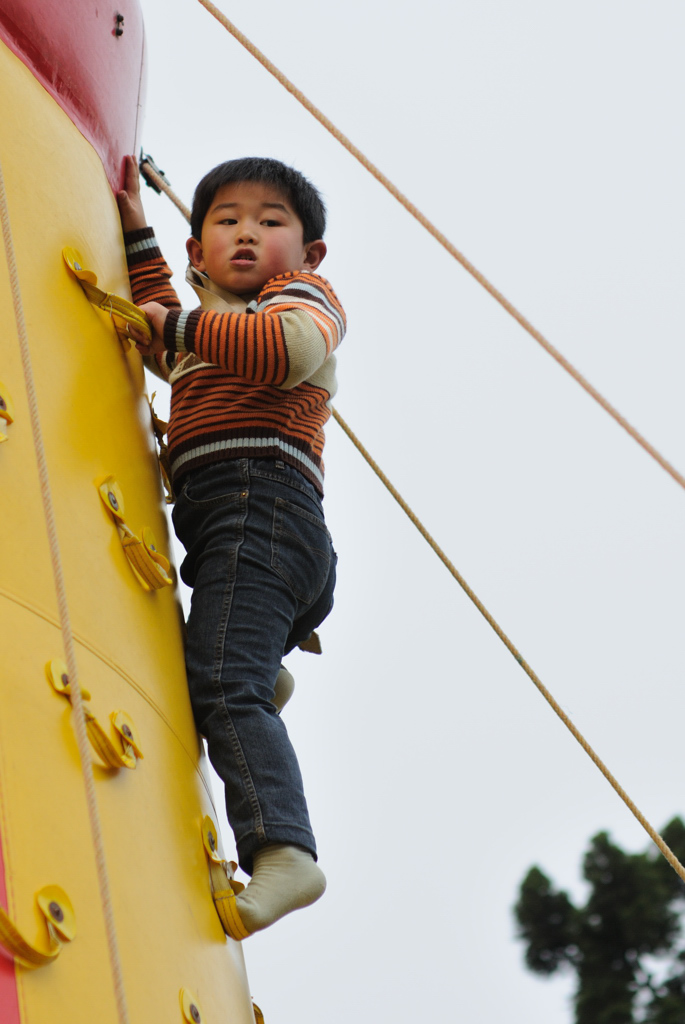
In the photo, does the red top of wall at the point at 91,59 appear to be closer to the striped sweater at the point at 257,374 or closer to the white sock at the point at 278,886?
the striped sweater at the point at 257,374

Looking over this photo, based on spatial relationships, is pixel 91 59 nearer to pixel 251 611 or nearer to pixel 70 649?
pixel 251 611

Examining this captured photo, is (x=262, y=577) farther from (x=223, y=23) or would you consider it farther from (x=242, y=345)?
(x=223, y=23)

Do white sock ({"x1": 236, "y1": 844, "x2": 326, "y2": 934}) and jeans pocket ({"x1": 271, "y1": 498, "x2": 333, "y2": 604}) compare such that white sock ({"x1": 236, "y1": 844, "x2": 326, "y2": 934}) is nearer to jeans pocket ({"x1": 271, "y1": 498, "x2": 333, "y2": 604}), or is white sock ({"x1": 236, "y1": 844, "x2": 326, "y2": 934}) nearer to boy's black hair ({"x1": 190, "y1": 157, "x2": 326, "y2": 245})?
jeans pocket ({"x1": 271, "y1": 498, "x2": 333, "y2": 604})

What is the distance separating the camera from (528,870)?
11.0 metres

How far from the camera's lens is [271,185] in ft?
7.16

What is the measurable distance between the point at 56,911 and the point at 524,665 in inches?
55.0

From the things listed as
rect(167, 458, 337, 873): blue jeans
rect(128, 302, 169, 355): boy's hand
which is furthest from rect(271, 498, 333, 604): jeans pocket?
rect(128, 302, 169, 355): boy's hand

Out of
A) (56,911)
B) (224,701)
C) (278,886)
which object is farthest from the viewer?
(224,701)

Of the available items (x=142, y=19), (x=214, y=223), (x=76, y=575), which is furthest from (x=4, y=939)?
(x=142, y=19)

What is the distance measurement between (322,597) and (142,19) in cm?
118

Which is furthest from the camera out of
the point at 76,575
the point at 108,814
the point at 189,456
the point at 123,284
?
the point at 123,284

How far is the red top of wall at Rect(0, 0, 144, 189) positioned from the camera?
184 centimetres

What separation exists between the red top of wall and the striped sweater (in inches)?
11.3

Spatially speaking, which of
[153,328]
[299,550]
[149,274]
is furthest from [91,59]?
[299,550]
